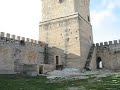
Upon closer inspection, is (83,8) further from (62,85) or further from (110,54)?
(62,85)

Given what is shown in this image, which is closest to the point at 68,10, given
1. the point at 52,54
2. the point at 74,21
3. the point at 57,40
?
the point at 74,21

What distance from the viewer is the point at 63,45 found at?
83.4 ft

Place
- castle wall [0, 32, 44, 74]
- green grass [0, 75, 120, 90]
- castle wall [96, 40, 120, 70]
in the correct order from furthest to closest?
castle wall [96, 40, 120, 70], castle wall [0, 32, 44, 74], green grass [0, 75, 120, 90]

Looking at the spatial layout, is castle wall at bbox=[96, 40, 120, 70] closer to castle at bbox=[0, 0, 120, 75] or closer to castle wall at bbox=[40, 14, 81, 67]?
castle at bbox=[0, 0, 120, 75]

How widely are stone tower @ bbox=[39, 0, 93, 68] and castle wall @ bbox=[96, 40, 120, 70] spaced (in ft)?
5.69

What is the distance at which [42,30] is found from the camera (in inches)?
1080

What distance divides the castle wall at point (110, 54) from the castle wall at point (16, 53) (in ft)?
29.2

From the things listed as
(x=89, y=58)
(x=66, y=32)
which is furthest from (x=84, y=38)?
(x=89, y=58)

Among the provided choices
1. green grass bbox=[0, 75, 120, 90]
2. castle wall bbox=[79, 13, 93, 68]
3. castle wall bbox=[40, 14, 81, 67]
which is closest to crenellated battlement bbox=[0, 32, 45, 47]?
castle wall bbox=[40, 14, 81, 67]

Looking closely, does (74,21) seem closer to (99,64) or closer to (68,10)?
(68,10)

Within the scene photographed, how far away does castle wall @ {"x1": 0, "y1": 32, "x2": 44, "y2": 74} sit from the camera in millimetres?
20008

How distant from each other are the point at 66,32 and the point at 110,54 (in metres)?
6.80

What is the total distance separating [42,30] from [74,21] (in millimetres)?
4686

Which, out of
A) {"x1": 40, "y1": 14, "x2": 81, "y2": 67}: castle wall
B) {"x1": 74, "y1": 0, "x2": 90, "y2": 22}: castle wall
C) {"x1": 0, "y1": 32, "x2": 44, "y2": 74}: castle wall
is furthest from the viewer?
{"x1": 74, "y1": 0, "x2": 90, "y2": 22}: castle wall
